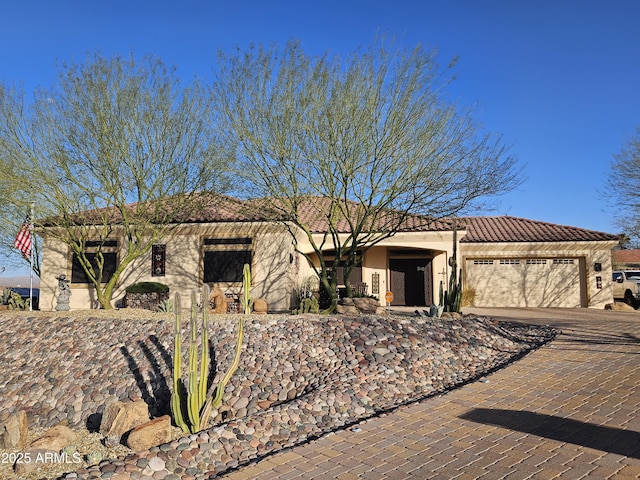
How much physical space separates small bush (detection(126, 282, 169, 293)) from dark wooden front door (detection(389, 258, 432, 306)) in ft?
29.6

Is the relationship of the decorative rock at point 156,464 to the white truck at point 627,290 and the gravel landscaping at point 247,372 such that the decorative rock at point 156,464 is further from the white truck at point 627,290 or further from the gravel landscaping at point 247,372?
the white truck at point 627,290

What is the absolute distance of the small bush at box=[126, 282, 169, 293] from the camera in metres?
17.5

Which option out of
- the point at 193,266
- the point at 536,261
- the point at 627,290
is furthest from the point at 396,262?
the point at 627,290

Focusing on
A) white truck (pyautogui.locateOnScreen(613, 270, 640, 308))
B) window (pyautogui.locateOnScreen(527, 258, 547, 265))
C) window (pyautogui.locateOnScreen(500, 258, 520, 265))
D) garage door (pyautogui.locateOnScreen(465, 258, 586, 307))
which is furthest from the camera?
white truck (pyautogui.locateOnScreen(613, 270, 640, 308))

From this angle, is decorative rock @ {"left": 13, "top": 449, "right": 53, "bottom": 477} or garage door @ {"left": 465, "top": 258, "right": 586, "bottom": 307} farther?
garage door @ {"left": 465, "top": 258, "right": 586, "bottom": 307}

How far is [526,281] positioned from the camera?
21.7m

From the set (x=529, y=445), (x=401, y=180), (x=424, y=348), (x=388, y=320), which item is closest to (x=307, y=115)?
(x=401, y=180)

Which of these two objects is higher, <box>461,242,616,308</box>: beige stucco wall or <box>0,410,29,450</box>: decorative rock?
<box>461,242,616,308</box>: beige stucco wall

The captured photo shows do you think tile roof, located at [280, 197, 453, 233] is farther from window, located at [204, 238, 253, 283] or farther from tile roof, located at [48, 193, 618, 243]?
window, located at [204, 238, 253, 283]

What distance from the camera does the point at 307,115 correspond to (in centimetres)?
1348

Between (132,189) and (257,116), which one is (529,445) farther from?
(132,189)

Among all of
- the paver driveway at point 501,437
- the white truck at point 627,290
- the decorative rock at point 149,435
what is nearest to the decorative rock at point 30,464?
the decorative rock at point 149,435

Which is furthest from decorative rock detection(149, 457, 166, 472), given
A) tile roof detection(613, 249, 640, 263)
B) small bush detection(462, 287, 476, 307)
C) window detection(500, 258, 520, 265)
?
tile roof detection(613, 249, 640, 263)

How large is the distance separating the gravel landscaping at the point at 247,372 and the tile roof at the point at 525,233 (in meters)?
10.2
